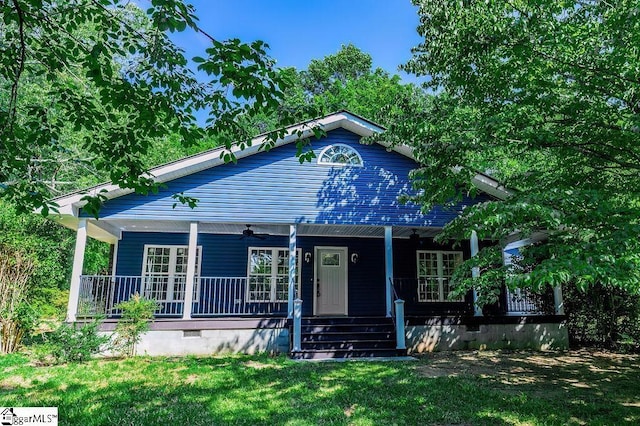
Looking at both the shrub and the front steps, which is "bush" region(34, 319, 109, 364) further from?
the front steps

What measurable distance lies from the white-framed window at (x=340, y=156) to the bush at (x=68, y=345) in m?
6.55

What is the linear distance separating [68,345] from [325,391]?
17.4 ft

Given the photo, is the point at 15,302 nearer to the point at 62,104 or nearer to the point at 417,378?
the point at 62,104

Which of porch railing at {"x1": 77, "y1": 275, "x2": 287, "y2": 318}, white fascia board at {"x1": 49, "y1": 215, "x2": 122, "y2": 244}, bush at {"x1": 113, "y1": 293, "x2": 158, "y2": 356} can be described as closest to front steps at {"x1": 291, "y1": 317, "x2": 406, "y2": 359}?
porch railing at {"x1": 77, "y1": 275, "x2": 287, "y2": 318}

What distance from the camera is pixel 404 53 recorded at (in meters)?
10.4

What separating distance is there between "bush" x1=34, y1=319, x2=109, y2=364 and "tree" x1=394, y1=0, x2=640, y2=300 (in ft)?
23.4

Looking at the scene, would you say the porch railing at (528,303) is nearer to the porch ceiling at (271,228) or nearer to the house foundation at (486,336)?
the house foundation at (486,336)

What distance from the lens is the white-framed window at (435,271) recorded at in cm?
1258

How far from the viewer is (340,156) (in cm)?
1093

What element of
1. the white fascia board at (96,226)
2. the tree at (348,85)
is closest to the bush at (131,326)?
the white fascia board at (96,226)

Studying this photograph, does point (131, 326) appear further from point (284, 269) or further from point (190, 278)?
point (284, 269)

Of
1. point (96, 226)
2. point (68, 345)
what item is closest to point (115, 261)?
point (96, 226)

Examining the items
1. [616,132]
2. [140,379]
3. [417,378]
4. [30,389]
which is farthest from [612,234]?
[30,389]

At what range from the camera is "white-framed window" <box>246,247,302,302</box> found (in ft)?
39.6
